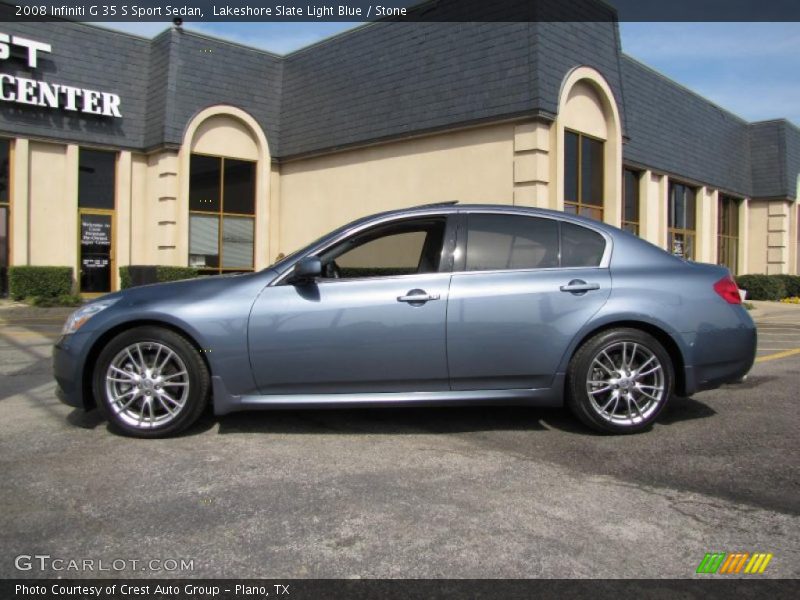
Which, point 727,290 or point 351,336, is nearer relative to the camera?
point 351,336

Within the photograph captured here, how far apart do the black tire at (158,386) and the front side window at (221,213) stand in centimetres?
1369

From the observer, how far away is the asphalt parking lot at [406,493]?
2.84 m

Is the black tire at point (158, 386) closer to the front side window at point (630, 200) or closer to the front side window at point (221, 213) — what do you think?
the front side window at point (221, 213)

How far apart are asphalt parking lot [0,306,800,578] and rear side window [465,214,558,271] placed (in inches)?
47.9

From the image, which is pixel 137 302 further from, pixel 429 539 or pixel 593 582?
pixel 593 582

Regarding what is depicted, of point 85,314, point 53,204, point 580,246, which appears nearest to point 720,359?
point 580,246

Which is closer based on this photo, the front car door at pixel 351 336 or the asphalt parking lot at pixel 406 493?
the asphalt parking lot at pixel 406 493

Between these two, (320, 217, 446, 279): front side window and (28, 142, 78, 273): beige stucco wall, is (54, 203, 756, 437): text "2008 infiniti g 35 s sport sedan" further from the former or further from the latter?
(28, 142, 78, 273): beige stucco wall

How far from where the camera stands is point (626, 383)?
185 inches

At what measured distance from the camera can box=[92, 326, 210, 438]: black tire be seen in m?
4.53

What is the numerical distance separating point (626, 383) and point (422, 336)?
148 centimetres

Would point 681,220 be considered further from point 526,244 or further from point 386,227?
point 386,227

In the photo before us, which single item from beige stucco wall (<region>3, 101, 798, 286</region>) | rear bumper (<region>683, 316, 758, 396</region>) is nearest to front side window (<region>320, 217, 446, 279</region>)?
rear bumper (<region>683, 316, 758, 396</region>)

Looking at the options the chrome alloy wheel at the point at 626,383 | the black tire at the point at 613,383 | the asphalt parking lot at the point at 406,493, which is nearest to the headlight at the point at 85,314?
the asphalt parking lot at the point at 406,493
